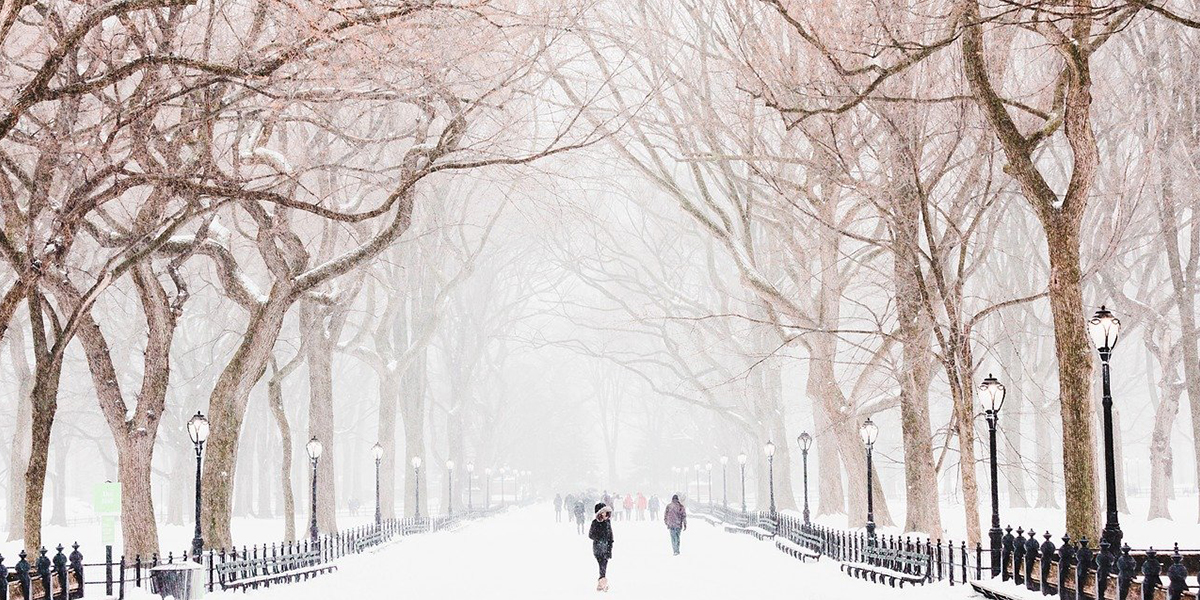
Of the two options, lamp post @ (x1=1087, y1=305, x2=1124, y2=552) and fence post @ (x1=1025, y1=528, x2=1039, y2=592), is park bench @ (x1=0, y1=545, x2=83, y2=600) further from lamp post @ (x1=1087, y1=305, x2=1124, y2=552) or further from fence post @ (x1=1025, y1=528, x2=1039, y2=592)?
lamp post @ (x1=1087, y1=305, x2=1124, y2=552)

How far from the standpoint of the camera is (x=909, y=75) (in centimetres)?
2070

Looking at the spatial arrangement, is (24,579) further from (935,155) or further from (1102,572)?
(935,155)

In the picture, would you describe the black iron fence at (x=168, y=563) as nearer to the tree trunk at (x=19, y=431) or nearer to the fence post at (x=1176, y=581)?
the tree trunk at (x=19, y=431)

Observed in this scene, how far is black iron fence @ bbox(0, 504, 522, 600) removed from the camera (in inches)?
562

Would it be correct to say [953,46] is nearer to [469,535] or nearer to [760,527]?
[760,527]

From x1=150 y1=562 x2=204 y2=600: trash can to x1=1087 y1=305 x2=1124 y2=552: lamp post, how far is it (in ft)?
38.9

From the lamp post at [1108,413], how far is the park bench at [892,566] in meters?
4.44

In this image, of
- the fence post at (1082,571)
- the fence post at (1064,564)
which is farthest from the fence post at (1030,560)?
the fence post at (1082,571)

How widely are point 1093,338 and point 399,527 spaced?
28949mm

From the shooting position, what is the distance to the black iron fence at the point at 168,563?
14.3 m

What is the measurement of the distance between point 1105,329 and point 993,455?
284 centimetres

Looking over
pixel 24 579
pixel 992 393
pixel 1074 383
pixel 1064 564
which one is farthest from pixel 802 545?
pixel 24 579

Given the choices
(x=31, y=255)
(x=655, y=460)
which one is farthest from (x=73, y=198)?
(x=655, y=460)

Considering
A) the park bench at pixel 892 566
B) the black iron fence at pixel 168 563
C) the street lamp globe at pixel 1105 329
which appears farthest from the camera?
the park bench at pixel 892 566
